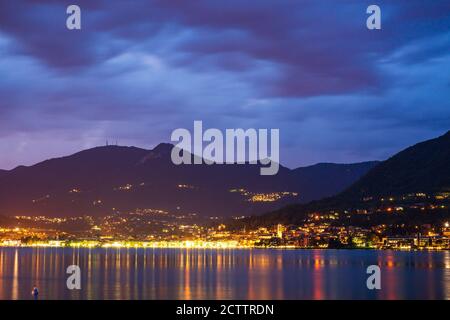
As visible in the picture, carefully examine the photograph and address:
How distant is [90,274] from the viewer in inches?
2781

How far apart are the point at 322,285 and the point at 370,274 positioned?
1248 centimetres

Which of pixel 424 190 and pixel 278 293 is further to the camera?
pixel 424 190

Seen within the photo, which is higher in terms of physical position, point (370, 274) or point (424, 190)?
point (424, 190)

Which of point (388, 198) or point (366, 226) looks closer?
point (366, 226)
